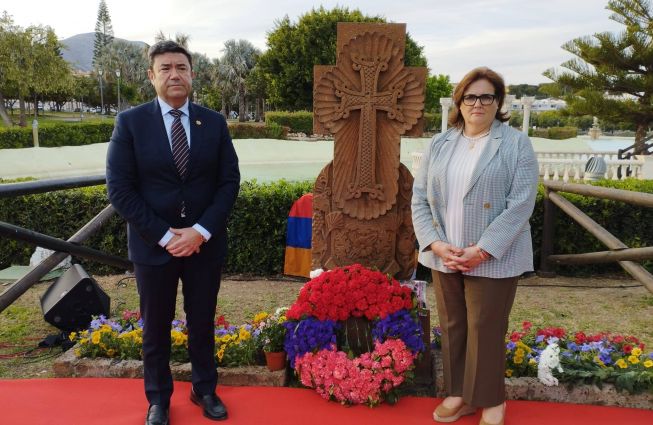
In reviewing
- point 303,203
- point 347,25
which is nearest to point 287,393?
point 347,25

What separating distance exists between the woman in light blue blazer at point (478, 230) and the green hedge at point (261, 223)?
127 inches

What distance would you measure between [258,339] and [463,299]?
49.6 inches

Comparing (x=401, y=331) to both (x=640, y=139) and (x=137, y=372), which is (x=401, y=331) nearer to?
(x=137, y=372)

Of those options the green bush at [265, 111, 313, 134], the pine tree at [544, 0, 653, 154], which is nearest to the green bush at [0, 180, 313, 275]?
the pine tree at [544, 0, 653, 154]

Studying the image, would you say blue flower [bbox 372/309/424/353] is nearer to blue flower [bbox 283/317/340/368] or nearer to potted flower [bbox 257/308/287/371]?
blue flower [bbox 283/317/340/368]

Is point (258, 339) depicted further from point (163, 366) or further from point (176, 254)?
point (176, 254)

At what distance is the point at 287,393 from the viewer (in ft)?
9.35

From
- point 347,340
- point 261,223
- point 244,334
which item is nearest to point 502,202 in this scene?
point 347,340

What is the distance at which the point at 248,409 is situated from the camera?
A: 2.67 metres

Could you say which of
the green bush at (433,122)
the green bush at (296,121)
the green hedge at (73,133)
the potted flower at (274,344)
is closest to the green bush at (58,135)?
the green hedge at (73,133)

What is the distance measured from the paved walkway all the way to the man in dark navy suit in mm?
9565

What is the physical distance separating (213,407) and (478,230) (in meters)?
1.53

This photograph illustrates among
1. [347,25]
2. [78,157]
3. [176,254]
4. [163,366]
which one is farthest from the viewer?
[78,157]

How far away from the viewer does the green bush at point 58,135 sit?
66.4ft
